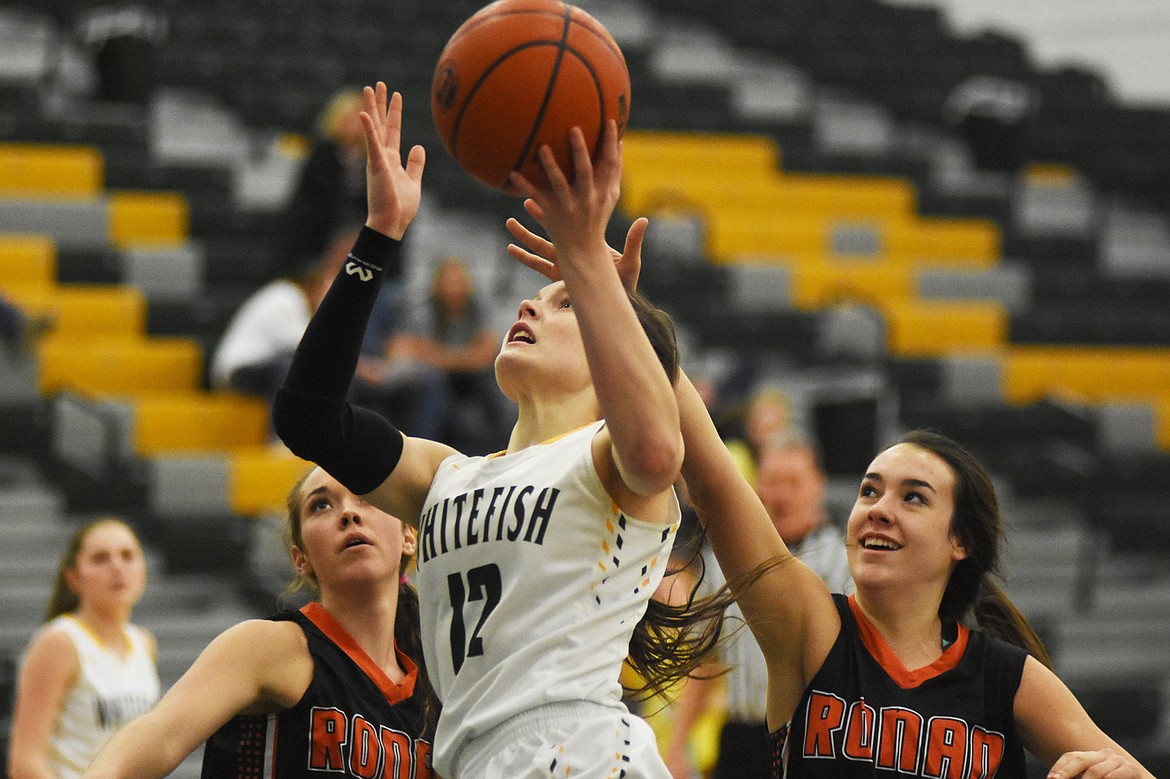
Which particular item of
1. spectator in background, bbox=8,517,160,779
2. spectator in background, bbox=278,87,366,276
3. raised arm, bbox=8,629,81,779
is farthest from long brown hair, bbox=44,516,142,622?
spectator in background, bbox=278,87,366,276

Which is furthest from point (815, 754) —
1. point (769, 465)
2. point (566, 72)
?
point (769, 465)

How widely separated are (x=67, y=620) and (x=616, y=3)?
10.5 meters

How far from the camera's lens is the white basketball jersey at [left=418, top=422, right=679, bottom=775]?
8.93 ft

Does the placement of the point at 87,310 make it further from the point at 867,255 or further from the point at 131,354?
the point at 867,255

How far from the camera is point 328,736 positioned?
315 cm

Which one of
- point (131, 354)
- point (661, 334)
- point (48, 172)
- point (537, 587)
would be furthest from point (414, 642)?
point (48, 172)

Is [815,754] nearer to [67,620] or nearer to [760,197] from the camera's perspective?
[67,620]

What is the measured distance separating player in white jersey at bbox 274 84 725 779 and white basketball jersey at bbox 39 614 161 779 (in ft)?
8.12

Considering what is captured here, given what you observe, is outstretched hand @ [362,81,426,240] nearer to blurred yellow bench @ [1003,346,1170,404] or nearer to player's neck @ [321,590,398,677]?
player's neck @ [321,590,398,677]

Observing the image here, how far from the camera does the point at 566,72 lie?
105 inches

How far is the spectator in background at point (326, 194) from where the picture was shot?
848cm

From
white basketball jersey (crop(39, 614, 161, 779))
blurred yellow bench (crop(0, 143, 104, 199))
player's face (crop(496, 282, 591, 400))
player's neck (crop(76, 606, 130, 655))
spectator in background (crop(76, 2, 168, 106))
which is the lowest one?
white basketball jersey (crop(39, 614, 161, 779))

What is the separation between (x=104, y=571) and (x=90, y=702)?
40 centimetres

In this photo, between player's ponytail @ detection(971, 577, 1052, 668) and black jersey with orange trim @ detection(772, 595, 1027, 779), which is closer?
black jersey with orange trim @ detection(772, 595, 1027, 779)
